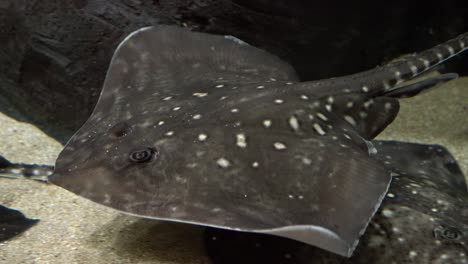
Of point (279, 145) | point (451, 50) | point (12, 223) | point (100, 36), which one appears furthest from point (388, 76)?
point (12, 223)

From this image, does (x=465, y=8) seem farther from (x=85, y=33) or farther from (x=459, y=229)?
(x=85, y=33)

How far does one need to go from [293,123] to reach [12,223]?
7.42 feet

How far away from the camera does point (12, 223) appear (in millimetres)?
3377

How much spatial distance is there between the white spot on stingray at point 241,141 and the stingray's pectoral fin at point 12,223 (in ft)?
5.85

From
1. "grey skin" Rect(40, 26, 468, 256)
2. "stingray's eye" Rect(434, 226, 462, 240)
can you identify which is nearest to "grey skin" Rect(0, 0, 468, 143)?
"grey skin" Rect(40, 26, 468, 256)

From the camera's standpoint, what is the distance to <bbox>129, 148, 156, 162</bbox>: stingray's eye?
9.24ft

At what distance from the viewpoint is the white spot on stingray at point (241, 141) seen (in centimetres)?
294

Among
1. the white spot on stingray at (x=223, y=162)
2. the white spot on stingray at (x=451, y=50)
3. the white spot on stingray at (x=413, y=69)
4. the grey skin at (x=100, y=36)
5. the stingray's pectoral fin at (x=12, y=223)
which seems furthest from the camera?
the grey skin at (x=100, y=36)

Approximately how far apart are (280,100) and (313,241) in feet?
4.53

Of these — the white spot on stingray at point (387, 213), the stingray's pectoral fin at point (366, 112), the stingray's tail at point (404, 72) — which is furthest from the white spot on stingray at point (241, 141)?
the stingray's tail at point (404, 72)

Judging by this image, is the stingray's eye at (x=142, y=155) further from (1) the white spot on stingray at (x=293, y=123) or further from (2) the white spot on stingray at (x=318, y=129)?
(2) the white spot on stingray at (x=318, y=129)

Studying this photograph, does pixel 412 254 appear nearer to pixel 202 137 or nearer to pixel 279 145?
pixel 279 145

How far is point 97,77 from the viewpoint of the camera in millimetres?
4512

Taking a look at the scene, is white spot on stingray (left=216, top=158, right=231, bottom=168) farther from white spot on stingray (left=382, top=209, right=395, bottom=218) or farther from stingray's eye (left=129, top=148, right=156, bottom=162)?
white spot on stingray (left=382, top=209, right=395, bottom=218)
